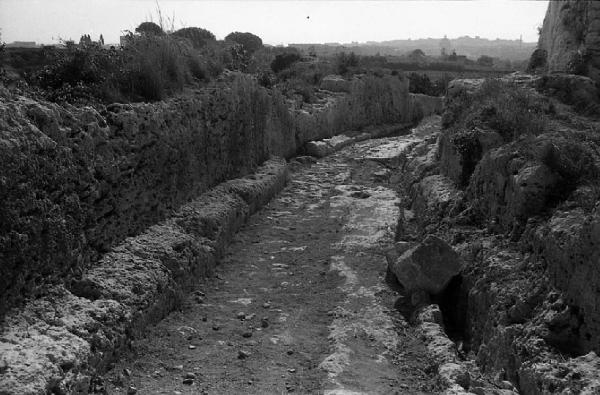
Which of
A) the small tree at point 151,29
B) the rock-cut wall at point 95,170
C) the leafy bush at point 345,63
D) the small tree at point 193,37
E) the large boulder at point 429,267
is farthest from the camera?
the leafy bush at point 345,63

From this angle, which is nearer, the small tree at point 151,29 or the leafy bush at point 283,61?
the small tree at point 151,29

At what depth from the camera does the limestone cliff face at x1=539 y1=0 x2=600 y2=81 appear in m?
14.5

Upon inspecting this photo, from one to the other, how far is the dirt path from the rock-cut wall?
3.97ft

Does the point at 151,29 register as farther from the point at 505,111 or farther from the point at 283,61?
the point at 283,61

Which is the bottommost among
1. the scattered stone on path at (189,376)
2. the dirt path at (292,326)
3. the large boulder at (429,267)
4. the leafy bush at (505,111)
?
the dirt path at (292,326)

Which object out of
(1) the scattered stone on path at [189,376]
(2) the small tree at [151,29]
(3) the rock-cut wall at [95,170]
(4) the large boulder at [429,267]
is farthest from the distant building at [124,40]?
(1) the scattered stone on path at [189,376]

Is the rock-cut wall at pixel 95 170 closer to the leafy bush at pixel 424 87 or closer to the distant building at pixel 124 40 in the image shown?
the distant building at pixel 124 40

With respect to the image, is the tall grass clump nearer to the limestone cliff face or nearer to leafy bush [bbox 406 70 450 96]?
the limestone cliff face

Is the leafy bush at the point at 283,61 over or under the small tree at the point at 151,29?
under

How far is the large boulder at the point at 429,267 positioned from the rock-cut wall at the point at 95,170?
3577mm

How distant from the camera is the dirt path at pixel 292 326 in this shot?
556 centimetres

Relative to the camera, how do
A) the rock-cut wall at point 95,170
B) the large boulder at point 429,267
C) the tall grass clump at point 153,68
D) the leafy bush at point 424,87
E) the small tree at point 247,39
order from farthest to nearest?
the small tree at point 247,39, the leafy bush at point 424,87, the tall grass clump at point 153,68, the large boulder at point 429,267, the rock-cut wall at point 95,170

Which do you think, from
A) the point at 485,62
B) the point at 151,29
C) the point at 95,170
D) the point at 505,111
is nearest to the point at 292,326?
the point at 95,170

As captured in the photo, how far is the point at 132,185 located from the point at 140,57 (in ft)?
9.05
